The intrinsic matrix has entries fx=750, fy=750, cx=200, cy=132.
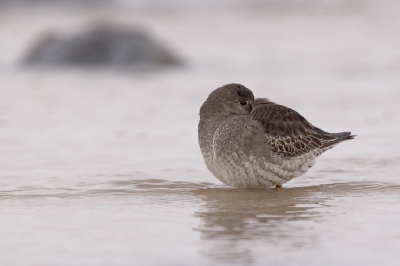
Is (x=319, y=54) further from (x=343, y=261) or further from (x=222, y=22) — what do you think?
(x=343, y=261)

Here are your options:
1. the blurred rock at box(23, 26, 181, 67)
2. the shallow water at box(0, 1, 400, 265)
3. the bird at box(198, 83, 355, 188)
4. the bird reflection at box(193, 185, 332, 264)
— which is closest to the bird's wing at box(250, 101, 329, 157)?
the bird at box(198, 83, 355, 188)

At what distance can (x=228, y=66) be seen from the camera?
16609 millimetres

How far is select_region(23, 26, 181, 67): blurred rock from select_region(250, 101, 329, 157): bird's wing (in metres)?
8.45

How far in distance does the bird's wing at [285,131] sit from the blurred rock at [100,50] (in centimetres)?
845

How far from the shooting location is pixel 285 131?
814cm

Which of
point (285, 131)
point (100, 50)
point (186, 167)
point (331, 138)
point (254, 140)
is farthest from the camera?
point (100, 50)

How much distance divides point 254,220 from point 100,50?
455 inches

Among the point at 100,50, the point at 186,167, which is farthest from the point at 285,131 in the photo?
the point at 100,50

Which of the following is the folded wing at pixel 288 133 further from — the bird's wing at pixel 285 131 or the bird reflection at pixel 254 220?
the bird reflection at pixel 254 220

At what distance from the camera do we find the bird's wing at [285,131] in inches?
313

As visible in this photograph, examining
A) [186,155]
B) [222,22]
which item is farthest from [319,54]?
[186,155]

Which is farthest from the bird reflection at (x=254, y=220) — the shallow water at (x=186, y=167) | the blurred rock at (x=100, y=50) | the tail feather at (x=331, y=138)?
the blurred rock at (x=100, y=50)

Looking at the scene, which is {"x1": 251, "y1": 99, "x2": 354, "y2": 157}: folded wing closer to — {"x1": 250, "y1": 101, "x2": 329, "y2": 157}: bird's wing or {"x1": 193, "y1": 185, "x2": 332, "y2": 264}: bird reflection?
{"x1": 250, "y1": 101, "x2": 329, "y2": 157}: bird's wing

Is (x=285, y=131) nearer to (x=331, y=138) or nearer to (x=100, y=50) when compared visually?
(x=331, y=138)
